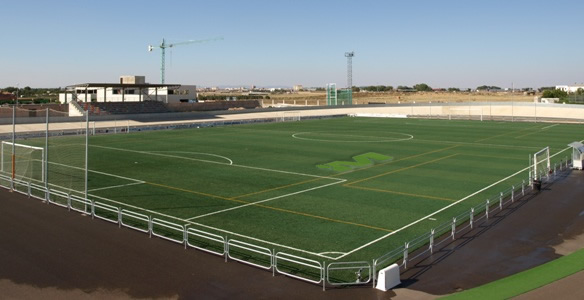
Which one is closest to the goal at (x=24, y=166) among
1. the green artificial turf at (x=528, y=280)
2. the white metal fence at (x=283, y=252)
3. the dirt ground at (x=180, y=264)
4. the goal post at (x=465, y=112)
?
the white metal fence at (x=283, y=252)

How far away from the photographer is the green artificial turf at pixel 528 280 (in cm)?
1614

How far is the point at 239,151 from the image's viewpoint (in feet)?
167

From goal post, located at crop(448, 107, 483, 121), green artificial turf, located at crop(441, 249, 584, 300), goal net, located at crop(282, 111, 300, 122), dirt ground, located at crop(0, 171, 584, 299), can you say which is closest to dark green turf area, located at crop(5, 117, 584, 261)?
dirt ground, located at crop(0, 171, 584, 299)

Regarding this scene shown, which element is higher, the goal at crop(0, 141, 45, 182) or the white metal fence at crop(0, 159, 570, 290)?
the goal at crop(0, 141, 45, 182)

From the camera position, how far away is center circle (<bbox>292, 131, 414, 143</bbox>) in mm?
61031

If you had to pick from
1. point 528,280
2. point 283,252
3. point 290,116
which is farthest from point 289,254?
point 290,116

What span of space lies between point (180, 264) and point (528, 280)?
37.9ft

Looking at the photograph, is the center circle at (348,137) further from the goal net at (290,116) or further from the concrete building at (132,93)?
the concrete building at (132,93)

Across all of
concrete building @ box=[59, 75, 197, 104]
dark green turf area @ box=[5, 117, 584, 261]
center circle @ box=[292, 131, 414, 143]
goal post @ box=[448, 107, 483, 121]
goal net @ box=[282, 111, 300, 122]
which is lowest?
dark green turf area @ box=[5, 117, 584, 261]

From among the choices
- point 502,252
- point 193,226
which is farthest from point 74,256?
point 502,252

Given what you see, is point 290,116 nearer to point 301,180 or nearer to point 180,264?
point 301,180

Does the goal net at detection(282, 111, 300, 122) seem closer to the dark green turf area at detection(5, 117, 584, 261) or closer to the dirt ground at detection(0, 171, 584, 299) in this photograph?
the dark green turf area at detection(5, 117, 584, 261)

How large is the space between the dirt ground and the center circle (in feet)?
117

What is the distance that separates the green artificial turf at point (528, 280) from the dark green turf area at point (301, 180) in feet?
15.0
